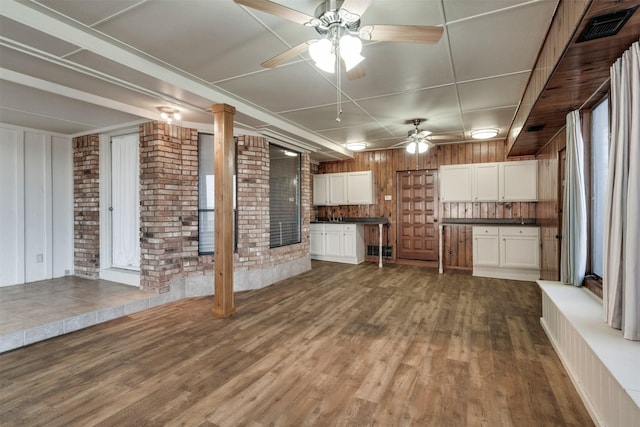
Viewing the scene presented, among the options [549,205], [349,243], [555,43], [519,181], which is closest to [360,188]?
[349,243]

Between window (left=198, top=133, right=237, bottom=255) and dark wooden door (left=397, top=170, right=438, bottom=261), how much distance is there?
14.1 ft

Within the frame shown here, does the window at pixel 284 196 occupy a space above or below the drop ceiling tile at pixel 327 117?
below

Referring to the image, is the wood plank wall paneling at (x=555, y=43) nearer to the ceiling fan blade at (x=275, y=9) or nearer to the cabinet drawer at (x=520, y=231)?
the ceiling fan blade at (x=275, y=9)

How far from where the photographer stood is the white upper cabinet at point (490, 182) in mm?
5539

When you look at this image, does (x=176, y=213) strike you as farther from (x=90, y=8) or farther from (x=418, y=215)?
(x=418, y=215)

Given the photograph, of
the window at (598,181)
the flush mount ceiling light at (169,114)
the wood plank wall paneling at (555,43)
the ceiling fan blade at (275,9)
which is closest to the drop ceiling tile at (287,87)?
the flush mount ceiling light at (169,114)

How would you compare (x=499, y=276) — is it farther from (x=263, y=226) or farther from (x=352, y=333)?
(x=263, y=226)

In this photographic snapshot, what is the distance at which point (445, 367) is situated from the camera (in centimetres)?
245

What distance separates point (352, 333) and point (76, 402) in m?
2.27

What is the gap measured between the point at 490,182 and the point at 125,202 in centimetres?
648

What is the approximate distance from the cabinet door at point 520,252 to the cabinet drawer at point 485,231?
0.52 feet

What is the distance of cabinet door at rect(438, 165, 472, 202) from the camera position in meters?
6.07

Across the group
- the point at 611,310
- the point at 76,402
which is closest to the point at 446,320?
the point at 611,310

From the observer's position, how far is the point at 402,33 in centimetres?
187
